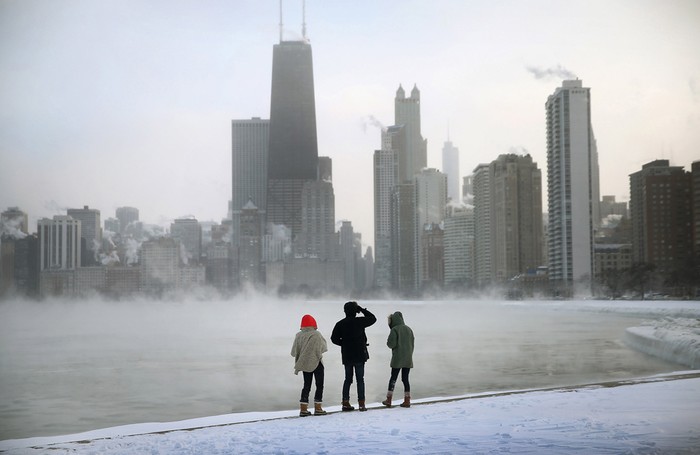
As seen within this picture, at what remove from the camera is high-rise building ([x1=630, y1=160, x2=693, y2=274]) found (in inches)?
6654

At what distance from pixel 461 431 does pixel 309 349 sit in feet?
12.3

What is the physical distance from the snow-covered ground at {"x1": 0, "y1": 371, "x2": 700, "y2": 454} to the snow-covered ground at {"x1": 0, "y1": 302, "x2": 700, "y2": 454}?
0.02 meters

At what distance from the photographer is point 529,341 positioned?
4278 cm

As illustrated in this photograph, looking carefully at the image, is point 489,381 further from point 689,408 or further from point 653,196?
point 653,196

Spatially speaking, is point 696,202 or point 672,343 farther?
point 696,202

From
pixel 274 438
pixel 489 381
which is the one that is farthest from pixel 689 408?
pixel 489 381

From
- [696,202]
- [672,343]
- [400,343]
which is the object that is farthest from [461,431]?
[696,202]

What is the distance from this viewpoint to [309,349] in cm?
1512

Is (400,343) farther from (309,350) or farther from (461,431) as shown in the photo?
(461,431)

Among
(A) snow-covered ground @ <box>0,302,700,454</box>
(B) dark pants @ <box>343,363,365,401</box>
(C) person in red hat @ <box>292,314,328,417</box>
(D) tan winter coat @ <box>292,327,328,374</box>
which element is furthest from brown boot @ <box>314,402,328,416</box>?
(D) tan winter coat @ <box>292,327,328,374</box>

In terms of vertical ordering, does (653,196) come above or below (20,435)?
above

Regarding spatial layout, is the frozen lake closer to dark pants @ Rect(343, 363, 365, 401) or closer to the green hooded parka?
dark pants @ Rect(343, 363, 365, 401)

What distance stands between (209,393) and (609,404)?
12.2 metres

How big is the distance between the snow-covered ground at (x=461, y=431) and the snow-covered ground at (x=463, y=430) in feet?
0.05
